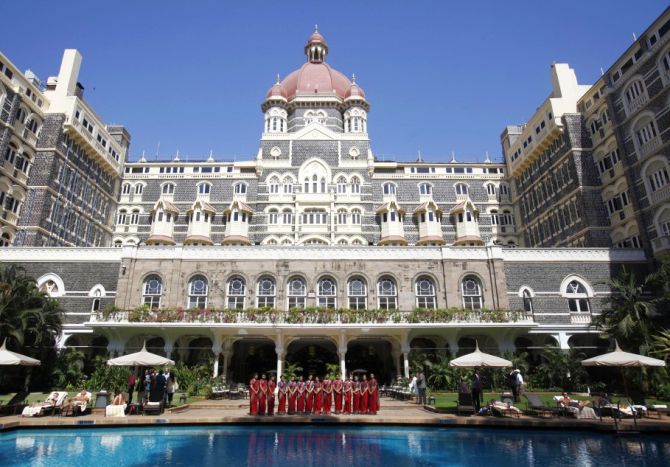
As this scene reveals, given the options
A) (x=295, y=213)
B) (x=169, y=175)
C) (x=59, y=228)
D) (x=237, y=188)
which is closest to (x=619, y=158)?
(x=295, y=213)

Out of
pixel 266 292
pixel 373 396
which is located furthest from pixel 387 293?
pixel 373 396

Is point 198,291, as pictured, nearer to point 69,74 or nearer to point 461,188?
point 69,74

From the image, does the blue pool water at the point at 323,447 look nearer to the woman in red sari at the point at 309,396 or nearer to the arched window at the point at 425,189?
the woman in red sari at the point at 309,396

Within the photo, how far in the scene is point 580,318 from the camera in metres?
29.8

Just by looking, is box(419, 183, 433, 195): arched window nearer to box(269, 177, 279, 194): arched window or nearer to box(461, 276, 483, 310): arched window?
box(269, 177, 279, 194): arched window

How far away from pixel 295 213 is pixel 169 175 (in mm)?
14738

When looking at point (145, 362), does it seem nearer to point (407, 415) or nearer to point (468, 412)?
point (407, 415)

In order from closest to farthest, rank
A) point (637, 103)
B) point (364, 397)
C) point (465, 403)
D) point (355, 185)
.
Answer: point (465, 403)
point (364, 397)
point (637, 103)
point (355, 185)

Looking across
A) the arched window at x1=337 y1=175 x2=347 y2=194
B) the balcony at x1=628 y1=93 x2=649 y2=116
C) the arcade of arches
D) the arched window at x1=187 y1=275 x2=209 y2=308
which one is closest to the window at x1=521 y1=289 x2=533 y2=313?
the arcade of arches

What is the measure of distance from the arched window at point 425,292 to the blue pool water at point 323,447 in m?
14.5

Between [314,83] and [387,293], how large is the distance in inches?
1258

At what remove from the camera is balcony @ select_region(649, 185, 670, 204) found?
30089mm

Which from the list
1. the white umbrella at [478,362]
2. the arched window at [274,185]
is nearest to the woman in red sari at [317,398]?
the white umbrella at [478,362]

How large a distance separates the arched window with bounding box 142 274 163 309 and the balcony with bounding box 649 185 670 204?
107ft
